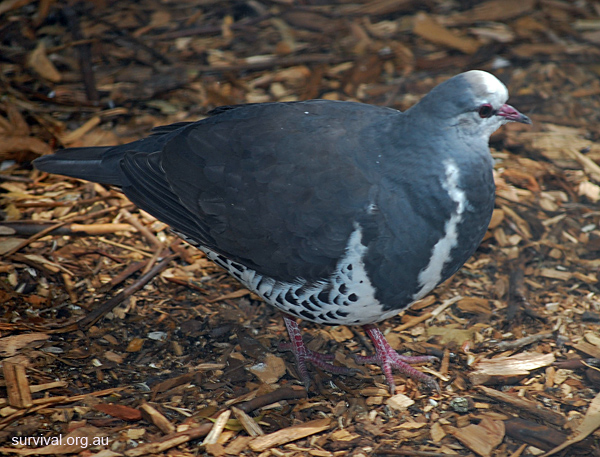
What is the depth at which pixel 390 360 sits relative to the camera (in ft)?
12.8

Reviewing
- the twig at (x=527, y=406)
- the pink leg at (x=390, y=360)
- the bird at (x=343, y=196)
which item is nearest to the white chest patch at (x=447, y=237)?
the bird at (x=343, y=196)

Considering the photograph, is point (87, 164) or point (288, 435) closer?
point (288, 435)

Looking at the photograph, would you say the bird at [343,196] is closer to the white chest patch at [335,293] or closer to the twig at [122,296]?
the white chest patch at [335,293]

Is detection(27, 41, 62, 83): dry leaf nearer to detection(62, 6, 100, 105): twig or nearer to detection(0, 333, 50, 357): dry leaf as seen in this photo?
detection(62, 6, 100, 105): twig

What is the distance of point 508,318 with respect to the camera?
412 centimetres

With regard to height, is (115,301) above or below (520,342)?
above

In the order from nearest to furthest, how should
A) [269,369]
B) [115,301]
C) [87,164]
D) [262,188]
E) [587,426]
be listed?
1. [587,426]
2. [262,188]
3. [269,369]
4. [87,164]
5. [115,301]

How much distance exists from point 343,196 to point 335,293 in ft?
1.69

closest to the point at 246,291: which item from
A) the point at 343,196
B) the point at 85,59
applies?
the point at 343,196

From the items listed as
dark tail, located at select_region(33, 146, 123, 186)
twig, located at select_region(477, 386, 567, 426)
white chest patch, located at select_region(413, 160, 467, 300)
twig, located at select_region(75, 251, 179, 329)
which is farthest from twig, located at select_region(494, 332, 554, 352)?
dark tail, located at select_region(33, 146, 123, 186)

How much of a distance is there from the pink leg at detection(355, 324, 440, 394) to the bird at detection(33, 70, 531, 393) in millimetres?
14

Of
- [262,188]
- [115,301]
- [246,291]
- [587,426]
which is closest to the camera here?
[587,426]

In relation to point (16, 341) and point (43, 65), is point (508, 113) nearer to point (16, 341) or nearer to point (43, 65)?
point (16, 341)

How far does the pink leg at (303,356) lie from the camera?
12.7ft
